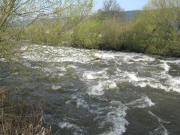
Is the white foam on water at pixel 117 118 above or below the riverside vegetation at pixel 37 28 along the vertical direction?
below

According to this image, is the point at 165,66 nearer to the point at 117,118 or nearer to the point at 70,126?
the point at 117,118

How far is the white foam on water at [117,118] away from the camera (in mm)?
6057

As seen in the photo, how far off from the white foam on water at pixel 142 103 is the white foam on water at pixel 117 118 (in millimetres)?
434

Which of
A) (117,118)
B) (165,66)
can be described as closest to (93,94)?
(117,118)

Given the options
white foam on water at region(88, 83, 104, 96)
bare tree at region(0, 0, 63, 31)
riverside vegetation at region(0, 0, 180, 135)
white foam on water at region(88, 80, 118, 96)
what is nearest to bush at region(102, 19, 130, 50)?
white foam on water at region(88, 80, 118, 96)

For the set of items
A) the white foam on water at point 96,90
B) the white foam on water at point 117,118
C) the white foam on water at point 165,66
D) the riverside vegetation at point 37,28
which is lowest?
the white foam on water at point 117,118

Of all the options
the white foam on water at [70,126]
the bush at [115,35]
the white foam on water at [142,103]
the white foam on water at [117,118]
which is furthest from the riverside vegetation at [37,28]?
the bush at [115,35]

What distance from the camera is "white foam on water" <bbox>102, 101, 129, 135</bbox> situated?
606 cm

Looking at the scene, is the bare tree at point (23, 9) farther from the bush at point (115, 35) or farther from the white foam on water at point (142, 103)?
the bush at point (115, 35)

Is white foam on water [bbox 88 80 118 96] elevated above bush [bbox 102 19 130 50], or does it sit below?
below

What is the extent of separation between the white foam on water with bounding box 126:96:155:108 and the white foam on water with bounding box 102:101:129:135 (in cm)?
43

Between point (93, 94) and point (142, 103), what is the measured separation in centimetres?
230

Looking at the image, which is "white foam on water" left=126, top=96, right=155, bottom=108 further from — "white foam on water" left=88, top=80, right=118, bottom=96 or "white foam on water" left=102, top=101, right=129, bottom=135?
"white foam on water" left=88, top=80, right=118, bottom=96

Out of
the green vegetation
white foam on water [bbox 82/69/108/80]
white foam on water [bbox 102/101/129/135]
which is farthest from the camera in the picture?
the green vegetation
